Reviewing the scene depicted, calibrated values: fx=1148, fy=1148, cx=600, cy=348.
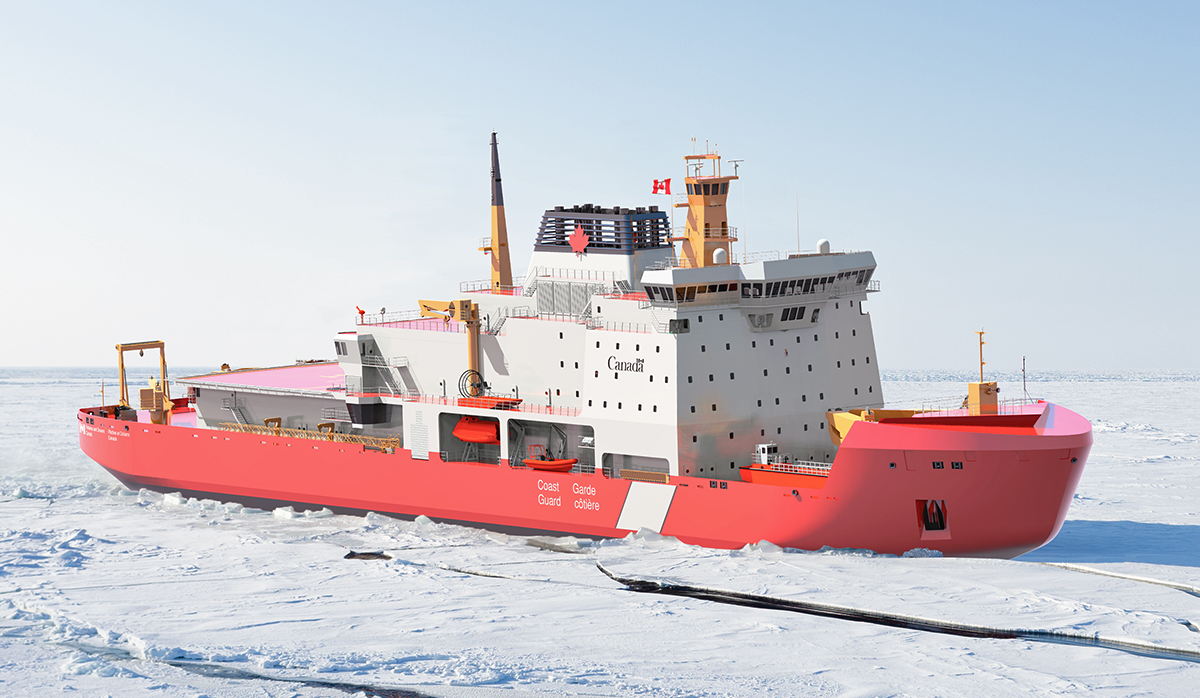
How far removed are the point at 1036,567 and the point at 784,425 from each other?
4621 millimetres

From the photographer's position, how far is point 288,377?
91.5 feet

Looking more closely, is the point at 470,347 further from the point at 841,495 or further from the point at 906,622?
the point at 906,622

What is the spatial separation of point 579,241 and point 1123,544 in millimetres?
11090

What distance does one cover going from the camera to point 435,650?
47.5ft

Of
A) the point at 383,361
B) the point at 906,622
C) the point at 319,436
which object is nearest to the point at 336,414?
the point at 319,436

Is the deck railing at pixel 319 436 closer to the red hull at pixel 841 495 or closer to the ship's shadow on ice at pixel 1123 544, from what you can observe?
the red hull at pixel 841 495

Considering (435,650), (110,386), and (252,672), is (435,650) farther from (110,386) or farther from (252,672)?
(110,386)

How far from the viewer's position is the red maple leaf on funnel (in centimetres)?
2198

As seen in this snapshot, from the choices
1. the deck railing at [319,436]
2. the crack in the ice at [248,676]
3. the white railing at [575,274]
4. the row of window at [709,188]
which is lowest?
the crack in the ice at [248,676]

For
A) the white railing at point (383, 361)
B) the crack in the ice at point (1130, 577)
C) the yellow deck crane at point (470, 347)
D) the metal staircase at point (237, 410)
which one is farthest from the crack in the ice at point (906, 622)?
the metal staircase at point (237, 410)

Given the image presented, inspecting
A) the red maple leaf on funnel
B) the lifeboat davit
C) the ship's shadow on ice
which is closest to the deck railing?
the lifeboat davit

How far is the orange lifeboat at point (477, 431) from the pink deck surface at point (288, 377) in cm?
452

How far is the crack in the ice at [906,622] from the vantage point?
46.6 feet

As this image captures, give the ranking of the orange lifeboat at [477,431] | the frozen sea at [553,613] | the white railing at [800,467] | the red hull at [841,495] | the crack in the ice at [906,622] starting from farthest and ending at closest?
the orange lifeboat at [477,431] → the white railing at [800,467] → the red hull at [841,495] → the crack in the ice at [906,622] → the frozen sea at [553,613]
